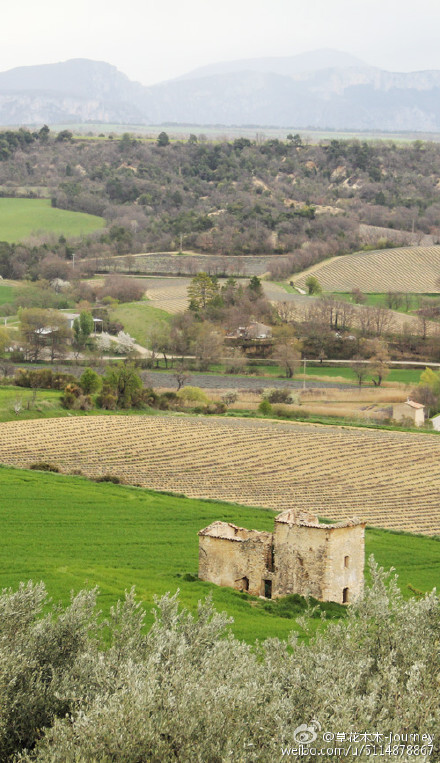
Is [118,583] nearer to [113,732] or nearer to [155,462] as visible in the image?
[113,732]

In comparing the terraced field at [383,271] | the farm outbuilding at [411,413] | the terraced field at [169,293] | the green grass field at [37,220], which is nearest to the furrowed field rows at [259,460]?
the farm outbuilding at [411,413]

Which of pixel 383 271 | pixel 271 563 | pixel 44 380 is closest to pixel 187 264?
pixel 383 271

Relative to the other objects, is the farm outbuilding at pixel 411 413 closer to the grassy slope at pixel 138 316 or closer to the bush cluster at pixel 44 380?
the bush cluster at pixel 44 380

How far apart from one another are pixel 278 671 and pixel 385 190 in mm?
125069

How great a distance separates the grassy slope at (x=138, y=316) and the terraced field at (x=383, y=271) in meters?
16.2

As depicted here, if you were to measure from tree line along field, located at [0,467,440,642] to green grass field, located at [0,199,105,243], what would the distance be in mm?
78533

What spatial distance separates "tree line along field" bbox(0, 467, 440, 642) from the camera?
22.9 meters

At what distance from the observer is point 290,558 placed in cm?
2389

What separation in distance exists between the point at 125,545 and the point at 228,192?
348 feet

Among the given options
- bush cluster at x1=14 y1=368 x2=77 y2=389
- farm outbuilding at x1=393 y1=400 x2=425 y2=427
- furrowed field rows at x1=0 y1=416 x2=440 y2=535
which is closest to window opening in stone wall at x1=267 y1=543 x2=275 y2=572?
furrowed field rows at x1=0 y1=416 x2=440 y2=535

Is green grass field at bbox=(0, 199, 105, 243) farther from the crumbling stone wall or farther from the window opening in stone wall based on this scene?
the window opening in stone wall

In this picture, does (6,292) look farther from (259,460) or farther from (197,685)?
(197,685)

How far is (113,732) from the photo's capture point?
11789 millimetres

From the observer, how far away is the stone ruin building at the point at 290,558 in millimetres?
23531
